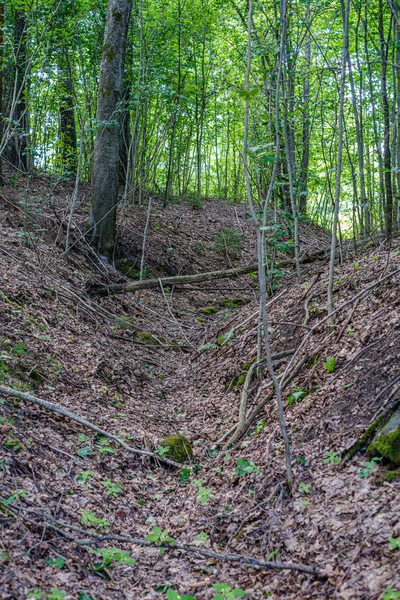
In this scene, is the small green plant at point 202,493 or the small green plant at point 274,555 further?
the small green plant at point 202,493

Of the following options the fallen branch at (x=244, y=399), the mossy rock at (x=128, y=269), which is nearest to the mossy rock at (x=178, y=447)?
the fallen branch at (x=244, y=399)

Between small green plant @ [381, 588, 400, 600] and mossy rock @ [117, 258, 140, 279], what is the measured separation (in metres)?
7.74

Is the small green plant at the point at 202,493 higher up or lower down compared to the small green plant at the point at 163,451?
lower down

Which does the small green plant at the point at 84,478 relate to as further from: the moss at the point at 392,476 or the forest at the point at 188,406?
the moss at the point at 392,476

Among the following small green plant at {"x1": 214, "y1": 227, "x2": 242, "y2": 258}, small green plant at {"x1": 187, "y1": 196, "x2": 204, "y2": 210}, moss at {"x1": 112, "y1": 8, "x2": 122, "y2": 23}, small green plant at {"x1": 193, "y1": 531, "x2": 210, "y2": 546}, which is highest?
moss at {"x1": 112, "y1": 8, "x2": 122, "y2": 23}

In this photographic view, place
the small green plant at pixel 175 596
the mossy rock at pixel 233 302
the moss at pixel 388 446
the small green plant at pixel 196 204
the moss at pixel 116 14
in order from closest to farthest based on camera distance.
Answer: the small green plant at pixel 175 596 → the moss at pixel 388 446 → the moss at pixel 116 14 → the mossy rock at pixel 233 302 → the small green plant at pixel 196 204

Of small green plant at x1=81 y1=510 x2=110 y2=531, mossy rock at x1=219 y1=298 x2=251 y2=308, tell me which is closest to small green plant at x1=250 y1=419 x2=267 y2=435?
small green plant at x1=81 y1=510 x2=110 y2=531

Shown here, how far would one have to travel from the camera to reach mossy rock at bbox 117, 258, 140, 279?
30.9ft

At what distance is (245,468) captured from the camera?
3.62 meters

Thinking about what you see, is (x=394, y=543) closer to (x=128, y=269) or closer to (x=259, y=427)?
(x=259, y=427)

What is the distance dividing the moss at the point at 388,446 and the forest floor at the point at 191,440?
14 centimetres

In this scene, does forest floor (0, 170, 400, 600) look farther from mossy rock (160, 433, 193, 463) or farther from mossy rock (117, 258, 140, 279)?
mossy rock (117, 258, 140, 279)

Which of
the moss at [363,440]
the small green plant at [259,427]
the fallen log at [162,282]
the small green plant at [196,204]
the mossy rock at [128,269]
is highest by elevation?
the small green plant at [196,204]

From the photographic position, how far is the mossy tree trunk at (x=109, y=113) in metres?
8.84
